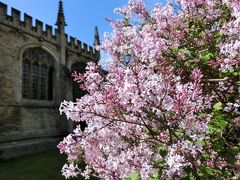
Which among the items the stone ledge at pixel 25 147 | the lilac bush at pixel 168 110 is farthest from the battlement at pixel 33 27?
the lilac bush at pixel 168 110

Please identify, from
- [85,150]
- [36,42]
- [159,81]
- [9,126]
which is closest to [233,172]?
[159,81]

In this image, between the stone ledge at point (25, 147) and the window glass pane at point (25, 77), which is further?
the window glass pane at point (25, 77)

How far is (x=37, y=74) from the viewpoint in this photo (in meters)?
22.2

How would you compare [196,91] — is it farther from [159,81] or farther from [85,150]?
[85,150]

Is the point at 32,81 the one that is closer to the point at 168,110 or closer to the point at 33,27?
the point at 33,27

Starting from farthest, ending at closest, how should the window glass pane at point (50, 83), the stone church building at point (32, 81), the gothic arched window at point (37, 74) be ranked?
the window glass pane at point (50, 83)
the gothic arched window at point (37, 74)
the stone church building at point (32, 81)

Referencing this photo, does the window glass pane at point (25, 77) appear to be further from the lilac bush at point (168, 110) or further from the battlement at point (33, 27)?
the lilac bush at point (168, 110)

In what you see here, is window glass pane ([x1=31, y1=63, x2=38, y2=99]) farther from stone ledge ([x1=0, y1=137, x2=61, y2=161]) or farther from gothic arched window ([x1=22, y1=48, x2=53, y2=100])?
stone ledge ([x1=0, y1=137, x2=61, y2=161])

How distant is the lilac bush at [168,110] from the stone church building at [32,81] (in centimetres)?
1585

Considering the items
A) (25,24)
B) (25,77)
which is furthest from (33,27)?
(25,77)

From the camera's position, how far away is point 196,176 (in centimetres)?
223

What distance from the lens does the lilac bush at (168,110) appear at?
6.75 feet

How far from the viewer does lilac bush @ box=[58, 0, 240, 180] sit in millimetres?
2057

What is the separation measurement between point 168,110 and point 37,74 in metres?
21.2
